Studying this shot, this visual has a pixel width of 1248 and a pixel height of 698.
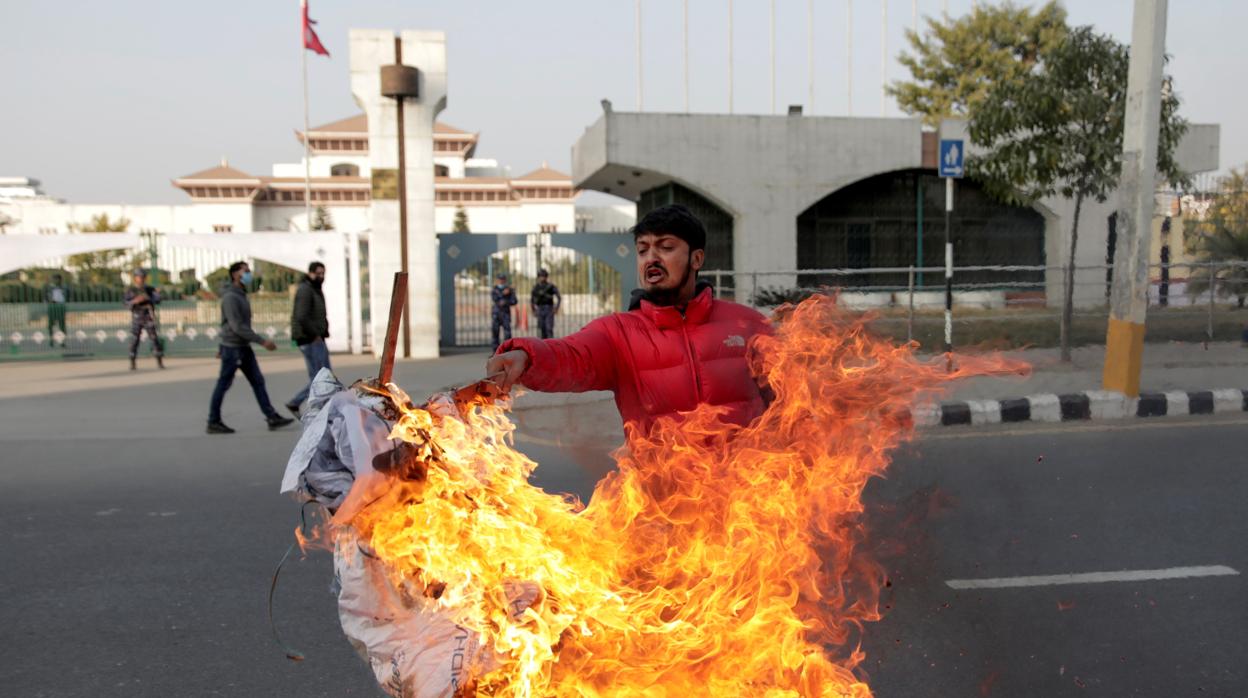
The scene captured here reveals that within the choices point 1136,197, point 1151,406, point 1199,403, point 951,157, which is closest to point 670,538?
point 1136,197

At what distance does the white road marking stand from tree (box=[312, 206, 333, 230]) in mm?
55144

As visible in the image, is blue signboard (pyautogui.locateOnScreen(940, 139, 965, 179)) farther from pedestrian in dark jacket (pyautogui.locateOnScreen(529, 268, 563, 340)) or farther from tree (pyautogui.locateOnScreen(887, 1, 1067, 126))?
tree (pyautogui.locateOnScreen(887, 1, 1067, 126))

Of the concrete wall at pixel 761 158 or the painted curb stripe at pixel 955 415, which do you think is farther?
the concrete wall at pixel 761 158

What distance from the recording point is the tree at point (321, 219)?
185ft

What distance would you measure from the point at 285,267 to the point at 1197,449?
15.5 m

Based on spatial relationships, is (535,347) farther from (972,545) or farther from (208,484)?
(208,484)

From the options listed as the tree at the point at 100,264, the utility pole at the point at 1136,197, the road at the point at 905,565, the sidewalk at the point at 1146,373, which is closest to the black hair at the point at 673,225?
the road at the point at 905,565

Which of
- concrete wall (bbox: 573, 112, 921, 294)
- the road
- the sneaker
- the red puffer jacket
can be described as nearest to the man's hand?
the red puffer jacket

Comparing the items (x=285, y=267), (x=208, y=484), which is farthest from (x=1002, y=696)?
(x=285, y=267)

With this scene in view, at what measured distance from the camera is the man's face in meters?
2.88

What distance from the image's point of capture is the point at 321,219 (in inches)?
2239

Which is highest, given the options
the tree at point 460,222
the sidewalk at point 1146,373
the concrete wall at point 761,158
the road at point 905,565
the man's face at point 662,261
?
the tree at point 460,222

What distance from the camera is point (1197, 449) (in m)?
7.72

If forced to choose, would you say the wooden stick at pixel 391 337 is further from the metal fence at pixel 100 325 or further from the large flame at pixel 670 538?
the metal fence at pixel 100 325
